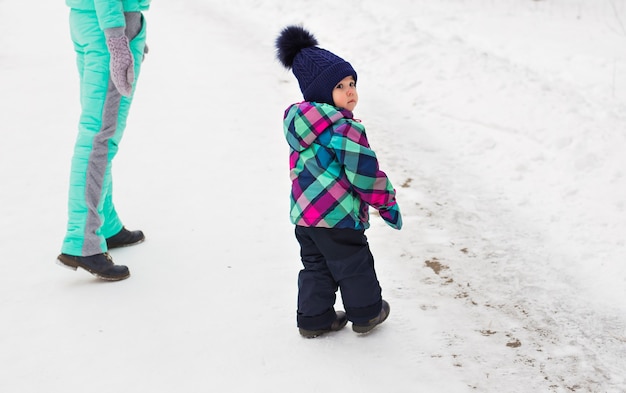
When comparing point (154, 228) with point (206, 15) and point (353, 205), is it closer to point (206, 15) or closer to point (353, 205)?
point (353, 205)

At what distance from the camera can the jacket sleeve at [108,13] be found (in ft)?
11.9

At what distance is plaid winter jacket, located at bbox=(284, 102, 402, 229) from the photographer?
3.14 metres

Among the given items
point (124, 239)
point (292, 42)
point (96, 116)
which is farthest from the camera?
point (124, 239)

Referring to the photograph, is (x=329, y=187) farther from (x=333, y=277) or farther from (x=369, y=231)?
(x=369, y=231)

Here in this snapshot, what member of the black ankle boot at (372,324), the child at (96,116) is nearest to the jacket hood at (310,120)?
the black ankle boot at (372,324)

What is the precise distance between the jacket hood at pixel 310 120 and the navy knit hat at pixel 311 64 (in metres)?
0.07

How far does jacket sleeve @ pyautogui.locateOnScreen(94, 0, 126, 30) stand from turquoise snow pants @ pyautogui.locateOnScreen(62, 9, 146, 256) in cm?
12

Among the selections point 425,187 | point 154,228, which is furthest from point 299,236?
point 425,187

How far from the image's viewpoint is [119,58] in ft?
12.0

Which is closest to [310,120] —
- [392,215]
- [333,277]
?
[392,215]

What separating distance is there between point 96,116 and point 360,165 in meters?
1.54

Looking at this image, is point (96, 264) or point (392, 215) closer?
point (392, 215)

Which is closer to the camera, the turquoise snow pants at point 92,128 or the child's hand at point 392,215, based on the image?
the child's hand at point 392,215

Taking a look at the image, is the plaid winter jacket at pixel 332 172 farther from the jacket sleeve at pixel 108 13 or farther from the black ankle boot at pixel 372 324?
the jacket sleeve at pixel 108 13
